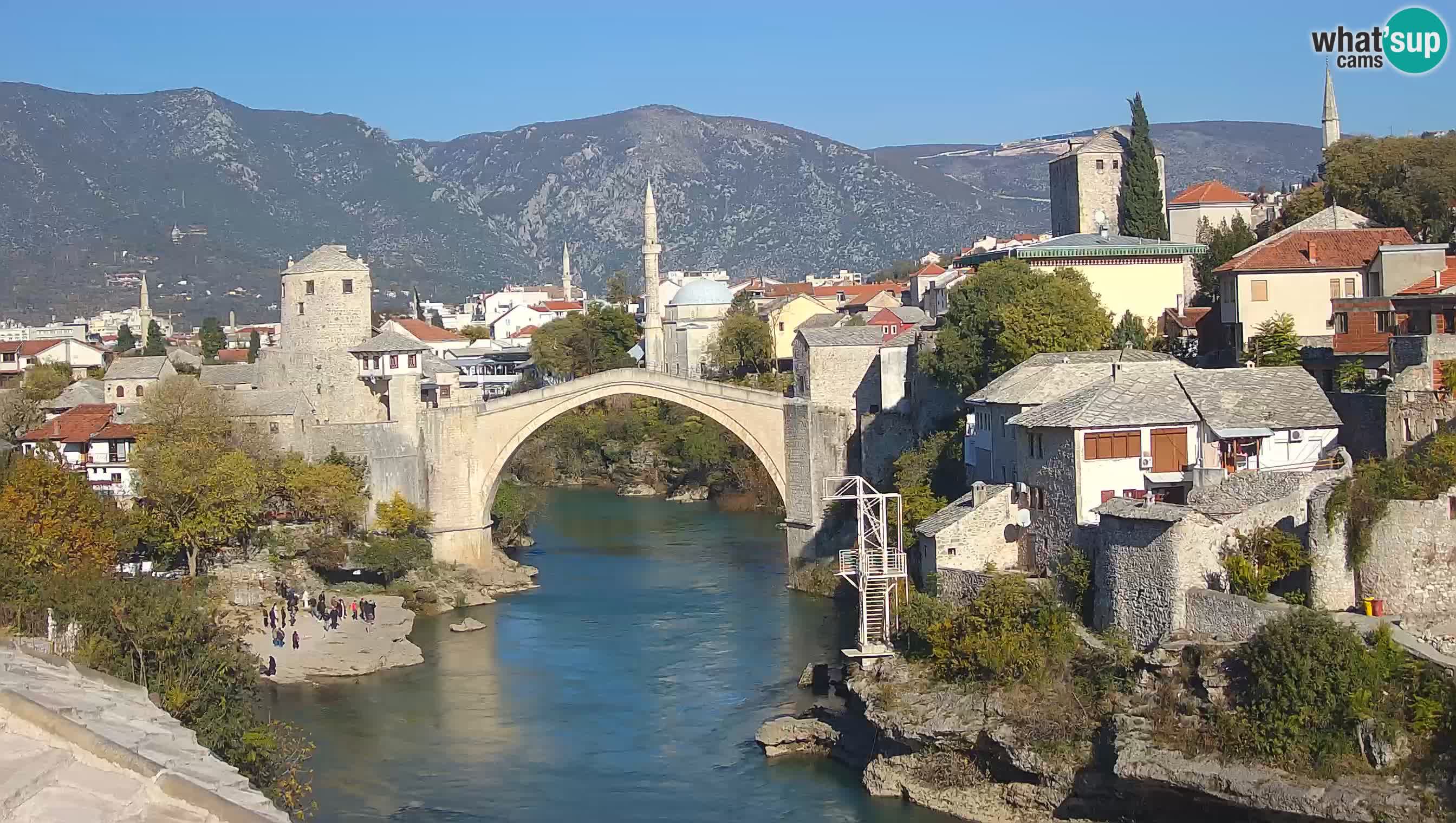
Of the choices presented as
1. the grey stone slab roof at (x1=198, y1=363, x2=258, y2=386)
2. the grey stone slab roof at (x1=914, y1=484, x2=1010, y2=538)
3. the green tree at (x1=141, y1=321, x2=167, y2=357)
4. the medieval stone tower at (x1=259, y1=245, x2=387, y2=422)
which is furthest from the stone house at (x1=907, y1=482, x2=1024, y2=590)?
the green tree at (x1=141, y1=321, x2=167, y2=357)

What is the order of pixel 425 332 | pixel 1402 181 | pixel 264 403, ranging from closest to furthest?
pixel 1402 181, pixel 264 403, pixel 425 332

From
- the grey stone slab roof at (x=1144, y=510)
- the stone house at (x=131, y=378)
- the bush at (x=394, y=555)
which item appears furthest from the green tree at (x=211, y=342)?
the grey stone slab roof at (x=1144, y=510)

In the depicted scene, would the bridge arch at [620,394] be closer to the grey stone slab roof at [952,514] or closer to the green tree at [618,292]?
the grey stone slab roof at [952,514]

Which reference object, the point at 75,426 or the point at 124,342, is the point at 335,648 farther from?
the point at 124,342

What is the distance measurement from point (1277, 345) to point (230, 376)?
3080 cm

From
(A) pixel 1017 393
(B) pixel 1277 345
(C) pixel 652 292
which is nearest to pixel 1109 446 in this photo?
(A) pixel 1017 393

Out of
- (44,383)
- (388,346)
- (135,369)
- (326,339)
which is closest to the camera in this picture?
(388,346)

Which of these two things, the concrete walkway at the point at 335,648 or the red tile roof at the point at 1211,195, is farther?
the red tile roof at the point at 1211,195

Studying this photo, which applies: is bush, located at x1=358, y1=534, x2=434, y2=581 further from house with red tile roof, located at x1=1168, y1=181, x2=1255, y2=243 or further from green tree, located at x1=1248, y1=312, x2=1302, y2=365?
house with red tile roof, located at x1=1168, y1=181, x2=1255, y2=243

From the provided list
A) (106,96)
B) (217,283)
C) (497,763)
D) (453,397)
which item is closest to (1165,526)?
(497,763)

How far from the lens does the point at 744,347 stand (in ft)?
204

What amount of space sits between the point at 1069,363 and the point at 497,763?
12.3 metres

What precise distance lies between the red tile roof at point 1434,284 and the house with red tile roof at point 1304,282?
286cm

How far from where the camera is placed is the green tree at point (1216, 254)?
1578 inches
